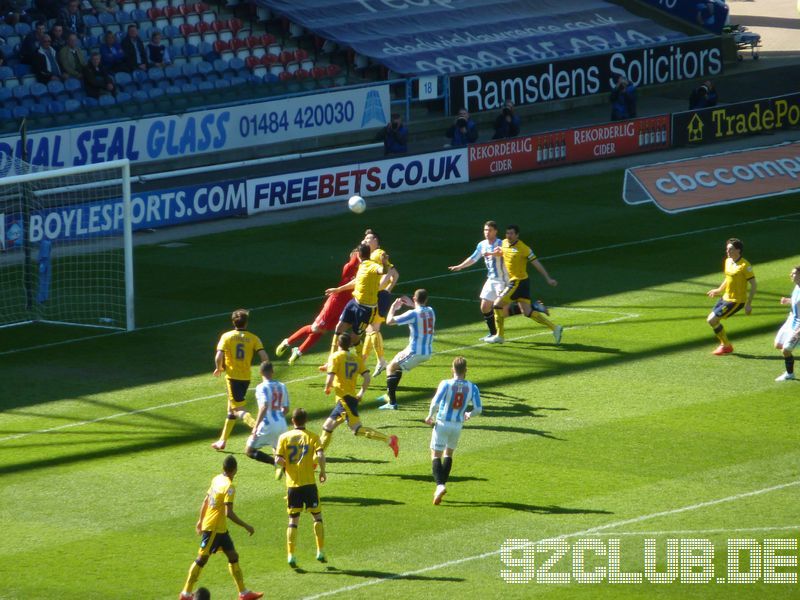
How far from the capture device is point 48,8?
37969 mm

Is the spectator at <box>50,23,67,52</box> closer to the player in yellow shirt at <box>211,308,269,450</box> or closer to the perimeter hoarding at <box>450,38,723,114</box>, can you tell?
the perimeter hoarding at <box>450,38,723,114</box>

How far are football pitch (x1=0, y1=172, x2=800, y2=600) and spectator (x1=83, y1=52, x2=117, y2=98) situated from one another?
26.7 ft

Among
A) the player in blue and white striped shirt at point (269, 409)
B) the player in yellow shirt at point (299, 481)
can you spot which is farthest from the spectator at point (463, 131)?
the player in yellow shirt at point (299, 481)

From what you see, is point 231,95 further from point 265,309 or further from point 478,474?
point 478,474

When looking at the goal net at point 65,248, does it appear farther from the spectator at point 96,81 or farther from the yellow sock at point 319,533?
the yellow sock at point 319,533

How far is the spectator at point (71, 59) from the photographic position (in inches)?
1447

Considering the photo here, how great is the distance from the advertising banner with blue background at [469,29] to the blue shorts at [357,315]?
951 inches

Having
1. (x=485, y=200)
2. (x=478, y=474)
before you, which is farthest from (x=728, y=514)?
(x=485, y=200)

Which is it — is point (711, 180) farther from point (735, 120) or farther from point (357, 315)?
point (357, 315)

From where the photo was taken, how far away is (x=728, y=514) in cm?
1547

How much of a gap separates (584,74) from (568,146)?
8.35 metres

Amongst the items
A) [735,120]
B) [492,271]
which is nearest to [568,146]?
[735,120]

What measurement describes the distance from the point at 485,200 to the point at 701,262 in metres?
7.69

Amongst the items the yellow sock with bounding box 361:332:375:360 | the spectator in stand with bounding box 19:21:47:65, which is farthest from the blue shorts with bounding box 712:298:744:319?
the spectator in stand with bounding box 19:21:47:65
